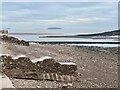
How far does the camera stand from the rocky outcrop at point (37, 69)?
15.4 metres

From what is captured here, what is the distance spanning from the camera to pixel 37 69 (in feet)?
50.7

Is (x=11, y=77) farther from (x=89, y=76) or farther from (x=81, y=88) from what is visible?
(x=89, y=76)

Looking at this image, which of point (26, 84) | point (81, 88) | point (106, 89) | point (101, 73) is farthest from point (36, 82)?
point (101, 73)

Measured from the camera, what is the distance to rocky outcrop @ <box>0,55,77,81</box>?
50.5 ft

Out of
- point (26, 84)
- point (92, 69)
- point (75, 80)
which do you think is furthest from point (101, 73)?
point (26, 84)

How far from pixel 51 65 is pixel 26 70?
105 centimetres

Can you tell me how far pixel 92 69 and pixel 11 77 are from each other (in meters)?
7.23

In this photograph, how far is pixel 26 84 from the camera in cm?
1392

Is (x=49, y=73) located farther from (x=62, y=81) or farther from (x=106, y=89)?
(x=106, y=89)

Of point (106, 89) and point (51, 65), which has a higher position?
point (51, 65)

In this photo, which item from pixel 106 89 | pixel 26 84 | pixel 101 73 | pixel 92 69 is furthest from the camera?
pixel 92 69

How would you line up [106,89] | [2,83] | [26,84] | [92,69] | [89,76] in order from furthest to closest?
1. [92,69]
2. [89,76]
3. [106,89]
4. [26,84]
5. [2,83]

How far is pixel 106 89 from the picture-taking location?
15.1 metres

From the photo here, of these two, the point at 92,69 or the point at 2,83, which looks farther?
the point at 92,69
